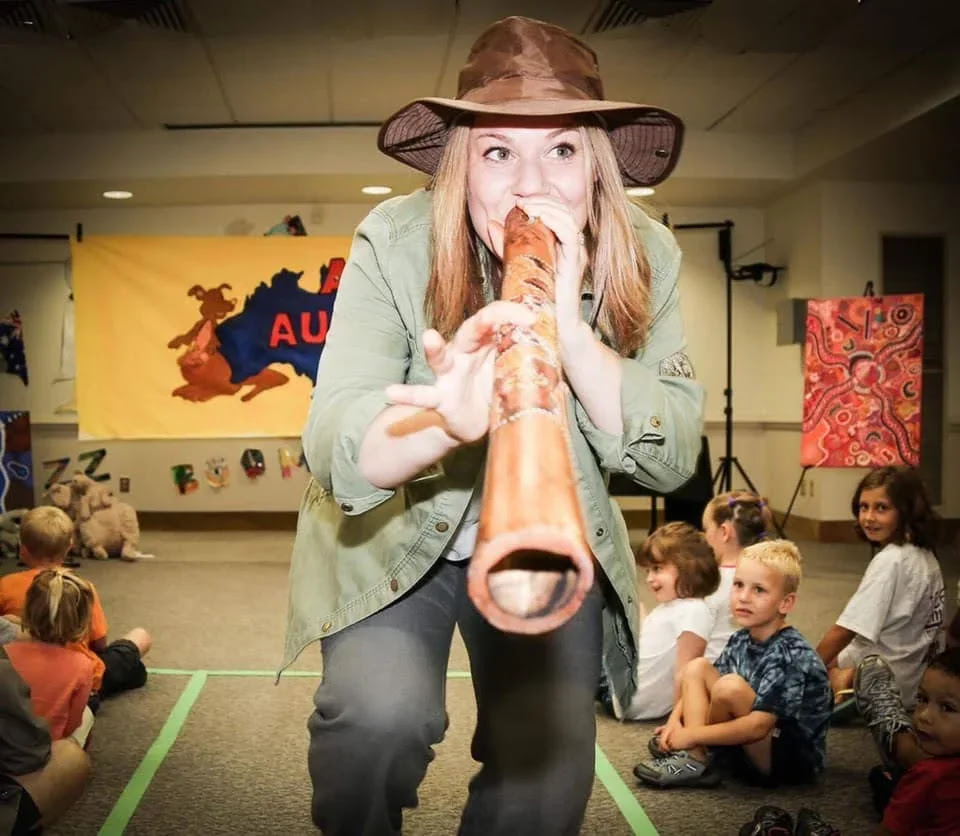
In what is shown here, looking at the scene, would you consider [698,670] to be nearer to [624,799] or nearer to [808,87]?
[624,799]

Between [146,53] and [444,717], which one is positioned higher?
[146,53]

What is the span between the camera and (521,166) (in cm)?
108

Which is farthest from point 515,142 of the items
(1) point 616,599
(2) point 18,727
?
(2) point 18,727

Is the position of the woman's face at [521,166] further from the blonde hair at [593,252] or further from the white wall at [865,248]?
the white wall at [865,248]

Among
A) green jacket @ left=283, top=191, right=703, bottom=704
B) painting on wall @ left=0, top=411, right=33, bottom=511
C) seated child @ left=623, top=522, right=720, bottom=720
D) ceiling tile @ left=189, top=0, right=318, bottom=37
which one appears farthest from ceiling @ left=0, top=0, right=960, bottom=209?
green jacket @ left=283, top=191, right=703, bottom=704

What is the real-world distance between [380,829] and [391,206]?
715 millimetres

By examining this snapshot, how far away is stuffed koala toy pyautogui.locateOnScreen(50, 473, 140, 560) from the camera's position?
17.8 feet

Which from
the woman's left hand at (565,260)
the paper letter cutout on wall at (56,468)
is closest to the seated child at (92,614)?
the woman's left hand at (565,260)

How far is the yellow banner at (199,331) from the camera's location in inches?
242

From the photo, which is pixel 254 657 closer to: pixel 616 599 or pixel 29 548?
pixel 29 548

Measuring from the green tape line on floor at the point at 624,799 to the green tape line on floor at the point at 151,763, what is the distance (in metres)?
0.97

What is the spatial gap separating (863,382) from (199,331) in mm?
3933

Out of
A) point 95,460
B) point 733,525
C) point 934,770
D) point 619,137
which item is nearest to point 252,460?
→ point 95,460

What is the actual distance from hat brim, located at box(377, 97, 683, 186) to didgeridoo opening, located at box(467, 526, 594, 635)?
67 cm
